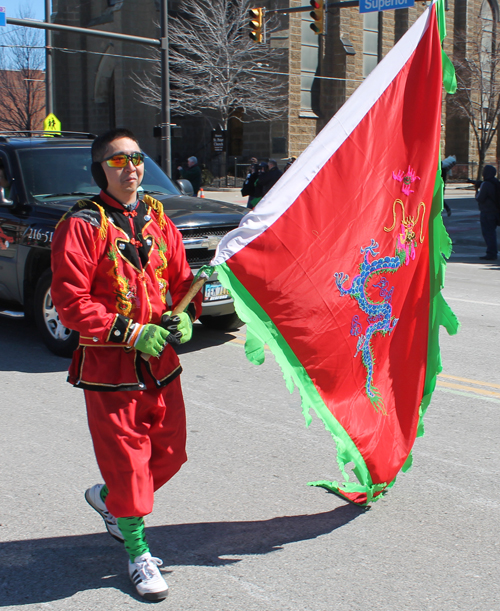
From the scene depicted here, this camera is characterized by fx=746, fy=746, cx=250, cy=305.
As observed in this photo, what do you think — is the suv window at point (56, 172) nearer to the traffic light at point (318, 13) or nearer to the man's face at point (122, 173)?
the man's face at point (122, 173)

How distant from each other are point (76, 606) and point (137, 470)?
1.98ft

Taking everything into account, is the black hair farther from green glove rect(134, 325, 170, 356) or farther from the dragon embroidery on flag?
the dragon embroidery on flag

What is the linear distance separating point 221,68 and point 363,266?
34929 mm

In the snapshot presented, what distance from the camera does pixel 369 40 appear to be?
4125 centimetres

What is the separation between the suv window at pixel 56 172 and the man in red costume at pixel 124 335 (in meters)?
4.69

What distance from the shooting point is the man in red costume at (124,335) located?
114 inches

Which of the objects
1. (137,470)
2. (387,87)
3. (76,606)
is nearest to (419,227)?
(387,87)

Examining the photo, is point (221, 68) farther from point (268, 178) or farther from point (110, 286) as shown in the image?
point (110, 286)

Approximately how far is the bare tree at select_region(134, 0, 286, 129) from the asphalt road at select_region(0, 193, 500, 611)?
3218 cm

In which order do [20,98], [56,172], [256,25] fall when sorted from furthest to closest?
[20,98] → [256,25] → [56,172]

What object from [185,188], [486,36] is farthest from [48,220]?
[486,36]

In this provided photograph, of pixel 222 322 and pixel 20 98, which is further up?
pixel 20 98

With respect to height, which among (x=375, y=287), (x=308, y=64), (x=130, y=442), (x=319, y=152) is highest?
(x=308, y=64)

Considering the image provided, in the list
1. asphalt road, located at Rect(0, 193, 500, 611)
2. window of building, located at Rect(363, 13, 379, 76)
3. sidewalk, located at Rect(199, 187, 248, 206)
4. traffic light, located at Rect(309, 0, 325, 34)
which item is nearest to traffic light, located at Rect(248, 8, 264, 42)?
traffic light, located at Rect(309, 0, 325, 34)
